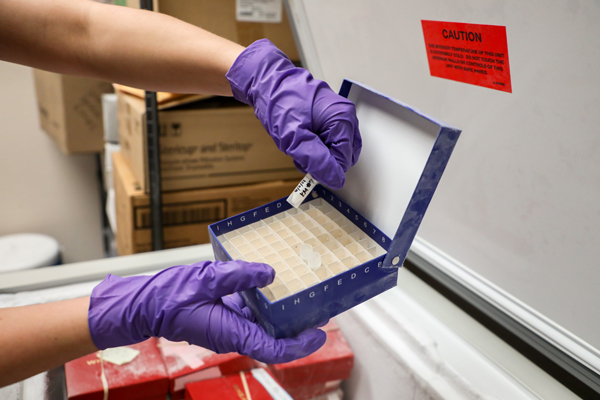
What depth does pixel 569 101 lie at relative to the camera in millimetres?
667

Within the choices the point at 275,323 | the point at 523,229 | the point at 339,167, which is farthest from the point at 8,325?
the point at 523,229

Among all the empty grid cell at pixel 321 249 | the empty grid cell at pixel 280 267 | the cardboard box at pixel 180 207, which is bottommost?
the cardboard box at pixel 180 207

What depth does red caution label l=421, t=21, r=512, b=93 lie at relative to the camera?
0.74 m

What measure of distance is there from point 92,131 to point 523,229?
2.38 metres

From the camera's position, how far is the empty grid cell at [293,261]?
2.54 feet

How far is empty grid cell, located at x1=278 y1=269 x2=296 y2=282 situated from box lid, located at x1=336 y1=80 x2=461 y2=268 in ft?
0.53

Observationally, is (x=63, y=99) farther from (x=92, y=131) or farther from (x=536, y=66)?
(x=536, y=66)

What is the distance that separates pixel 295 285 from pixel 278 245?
0.11 m

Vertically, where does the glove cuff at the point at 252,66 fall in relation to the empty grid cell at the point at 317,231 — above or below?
above

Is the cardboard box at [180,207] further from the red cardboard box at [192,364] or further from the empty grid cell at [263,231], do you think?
the empty grid cell at [263,231]

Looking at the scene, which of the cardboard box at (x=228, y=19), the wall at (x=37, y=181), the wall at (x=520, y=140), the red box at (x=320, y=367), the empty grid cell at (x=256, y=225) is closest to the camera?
the wall at (x=520, y=140)

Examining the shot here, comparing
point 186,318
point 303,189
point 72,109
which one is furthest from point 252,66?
point 72,109

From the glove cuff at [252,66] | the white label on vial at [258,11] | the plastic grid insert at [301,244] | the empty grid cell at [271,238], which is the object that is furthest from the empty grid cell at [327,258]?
the white label on vial at [258,11]

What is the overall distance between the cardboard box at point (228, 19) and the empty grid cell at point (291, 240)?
1.19 m
